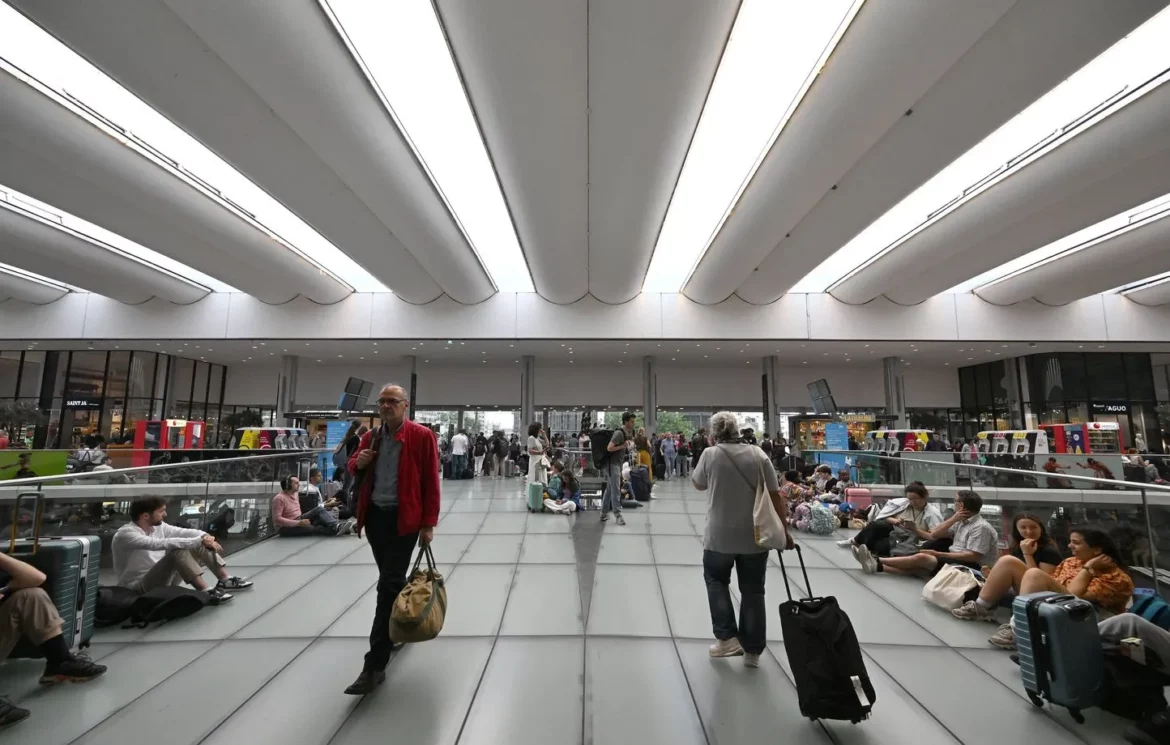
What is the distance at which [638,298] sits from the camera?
20.9 metres

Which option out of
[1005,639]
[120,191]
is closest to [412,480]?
[1005,639]

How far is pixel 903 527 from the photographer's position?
21.8 feet

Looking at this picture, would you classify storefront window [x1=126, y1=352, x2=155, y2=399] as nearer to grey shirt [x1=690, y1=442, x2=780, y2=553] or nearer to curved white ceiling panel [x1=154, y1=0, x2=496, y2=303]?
curved white ceiling panel [x1=154, y1=0, x2=496, y2=303]

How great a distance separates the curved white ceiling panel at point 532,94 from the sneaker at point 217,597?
6853mm

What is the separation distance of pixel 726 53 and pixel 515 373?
2238 cm

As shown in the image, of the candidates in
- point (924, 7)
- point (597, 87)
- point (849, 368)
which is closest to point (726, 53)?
point (597, 87)

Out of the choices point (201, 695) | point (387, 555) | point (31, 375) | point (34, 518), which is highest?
point (31, 375)

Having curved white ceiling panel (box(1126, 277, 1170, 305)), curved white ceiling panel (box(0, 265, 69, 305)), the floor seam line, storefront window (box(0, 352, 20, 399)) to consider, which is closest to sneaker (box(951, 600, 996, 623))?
the floor seam line

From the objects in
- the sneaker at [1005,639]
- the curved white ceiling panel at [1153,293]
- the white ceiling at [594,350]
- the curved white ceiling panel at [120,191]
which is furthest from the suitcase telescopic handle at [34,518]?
the curved white ceiling panel at [1153,293]

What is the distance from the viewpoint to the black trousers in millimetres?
3299

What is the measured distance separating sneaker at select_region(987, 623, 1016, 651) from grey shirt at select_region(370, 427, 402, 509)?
4.33m

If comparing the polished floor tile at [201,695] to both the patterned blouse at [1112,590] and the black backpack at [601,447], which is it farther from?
the patterned blouse at [1112,590]

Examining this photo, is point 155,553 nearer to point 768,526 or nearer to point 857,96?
point 768,526

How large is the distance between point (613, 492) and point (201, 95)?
353 inches
